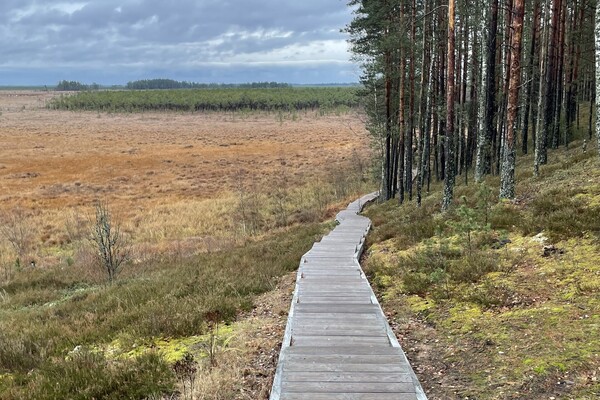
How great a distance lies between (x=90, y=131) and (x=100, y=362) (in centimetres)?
8525

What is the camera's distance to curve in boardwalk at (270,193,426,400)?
14.5 ft

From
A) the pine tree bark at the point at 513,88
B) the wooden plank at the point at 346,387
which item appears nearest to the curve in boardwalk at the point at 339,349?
the wooden plank at the point at 346,387

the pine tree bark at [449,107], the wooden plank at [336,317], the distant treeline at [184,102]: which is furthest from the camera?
the distant treeline at [184,102]

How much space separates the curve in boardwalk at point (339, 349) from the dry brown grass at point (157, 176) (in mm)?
10532

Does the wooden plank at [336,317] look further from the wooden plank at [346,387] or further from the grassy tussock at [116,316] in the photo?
the wooden plank at [346,387]

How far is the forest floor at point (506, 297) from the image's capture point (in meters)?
4.54

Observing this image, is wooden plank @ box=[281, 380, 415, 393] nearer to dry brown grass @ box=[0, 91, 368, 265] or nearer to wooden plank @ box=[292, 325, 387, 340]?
wooden plank @ box=[292, 325, 387, 340]

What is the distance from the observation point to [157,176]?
41750 millimetres

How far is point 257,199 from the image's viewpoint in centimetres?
2989

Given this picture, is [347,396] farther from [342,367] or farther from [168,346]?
[168,346]

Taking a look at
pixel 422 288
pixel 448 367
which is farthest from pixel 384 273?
pixel 448 367

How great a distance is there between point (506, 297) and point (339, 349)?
9.31 feet

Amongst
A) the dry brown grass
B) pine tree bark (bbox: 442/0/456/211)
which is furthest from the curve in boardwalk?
the dry brown grass

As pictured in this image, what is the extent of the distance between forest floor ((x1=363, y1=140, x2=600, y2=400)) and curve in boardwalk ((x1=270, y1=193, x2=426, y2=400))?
1.25ft
